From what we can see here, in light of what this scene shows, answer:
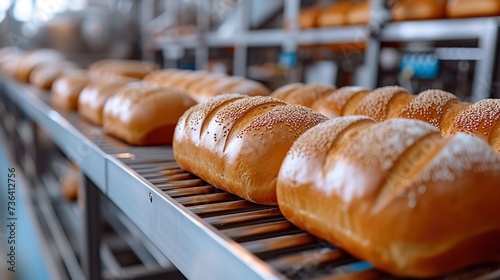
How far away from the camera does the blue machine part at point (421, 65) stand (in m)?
2.80

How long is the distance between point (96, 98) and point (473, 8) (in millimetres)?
1886

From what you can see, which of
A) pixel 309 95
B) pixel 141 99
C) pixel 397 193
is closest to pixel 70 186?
pixel 141 99

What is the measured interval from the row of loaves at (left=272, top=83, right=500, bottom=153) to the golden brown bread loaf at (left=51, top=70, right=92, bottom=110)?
1.05 m

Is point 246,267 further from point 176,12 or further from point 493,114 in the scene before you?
point 176,12

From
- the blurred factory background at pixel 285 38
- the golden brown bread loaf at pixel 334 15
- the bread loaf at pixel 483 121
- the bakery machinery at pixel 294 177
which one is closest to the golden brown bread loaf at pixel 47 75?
the bakery machinery at pixel 294 177

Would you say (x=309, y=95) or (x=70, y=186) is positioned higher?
(x=309, y=95)

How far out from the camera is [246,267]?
532 mm

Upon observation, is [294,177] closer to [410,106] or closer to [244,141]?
[244,141]

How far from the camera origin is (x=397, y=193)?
52cm

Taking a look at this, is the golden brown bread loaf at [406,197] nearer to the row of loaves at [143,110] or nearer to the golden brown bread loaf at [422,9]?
the row of loaves at [143,110]

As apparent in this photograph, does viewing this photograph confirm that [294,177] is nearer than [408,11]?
Yes

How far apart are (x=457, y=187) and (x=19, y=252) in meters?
2.62

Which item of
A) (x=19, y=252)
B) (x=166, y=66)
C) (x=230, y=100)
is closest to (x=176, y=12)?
(x=166, y=66)

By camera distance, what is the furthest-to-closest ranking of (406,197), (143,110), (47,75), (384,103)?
(47,75) → (143,110) → (384,103) → (406,197)
